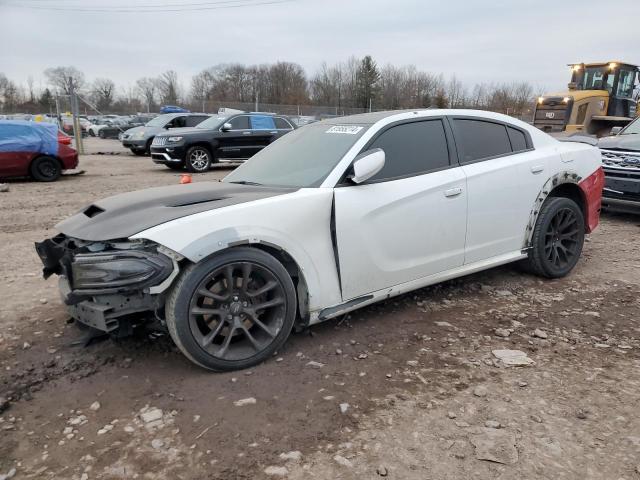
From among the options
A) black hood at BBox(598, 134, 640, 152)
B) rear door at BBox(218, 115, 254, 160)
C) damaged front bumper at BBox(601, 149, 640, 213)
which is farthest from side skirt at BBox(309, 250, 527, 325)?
rear door at BBox(218, 115, 254, 160)

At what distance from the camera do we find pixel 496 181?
4.08 meters

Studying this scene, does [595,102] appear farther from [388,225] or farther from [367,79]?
[367,79]

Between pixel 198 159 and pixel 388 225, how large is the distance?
11.1 m

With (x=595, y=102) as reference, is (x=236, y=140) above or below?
below

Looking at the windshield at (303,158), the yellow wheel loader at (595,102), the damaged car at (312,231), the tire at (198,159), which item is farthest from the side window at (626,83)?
the windshield at (303,158)

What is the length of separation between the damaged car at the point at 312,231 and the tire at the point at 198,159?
9.71m

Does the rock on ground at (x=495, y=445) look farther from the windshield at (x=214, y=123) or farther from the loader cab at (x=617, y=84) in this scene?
the loader cab at (x=617, y=84)

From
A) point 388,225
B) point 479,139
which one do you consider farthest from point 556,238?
point 388,225

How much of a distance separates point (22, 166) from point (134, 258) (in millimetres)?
10923

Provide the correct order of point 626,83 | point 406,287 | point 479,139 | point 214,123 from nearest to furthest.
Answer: point 406,287 → point 479,139 → point 214,123 → point 626,83

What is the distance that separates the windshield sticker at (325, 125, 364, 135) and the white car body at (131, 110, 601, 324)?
0.30ft

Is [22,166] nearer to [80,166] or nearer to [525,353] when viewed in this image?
[80,166]

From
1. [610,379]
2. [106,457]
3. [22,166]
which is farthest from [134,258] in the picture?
[22,166]

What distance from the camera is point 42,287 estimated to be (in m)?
4.58
